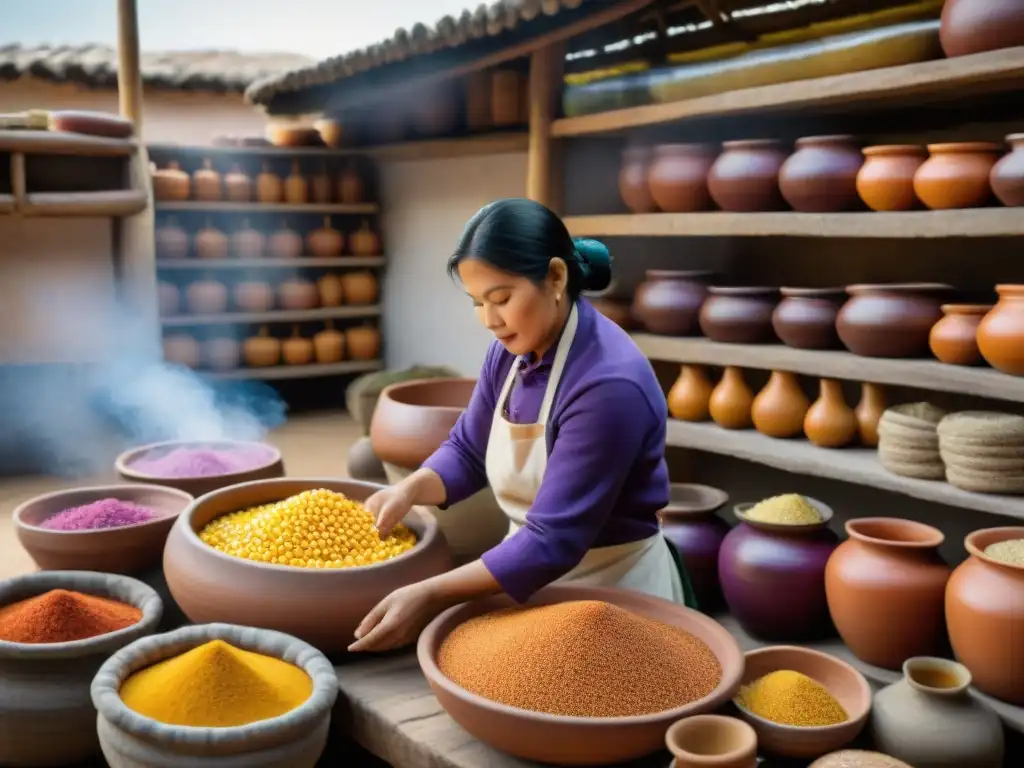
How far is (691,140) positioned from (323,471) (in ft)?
8.20

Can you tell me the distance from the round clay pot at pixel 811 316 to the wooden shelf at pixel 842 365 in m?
0.04

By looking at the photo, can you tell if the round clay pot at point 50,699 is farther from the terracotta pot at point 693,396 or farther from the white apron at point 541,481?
the terracotta pot at point 693,396

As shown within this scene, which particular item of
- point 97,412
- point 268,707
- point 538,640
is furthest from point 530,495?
point 97,412

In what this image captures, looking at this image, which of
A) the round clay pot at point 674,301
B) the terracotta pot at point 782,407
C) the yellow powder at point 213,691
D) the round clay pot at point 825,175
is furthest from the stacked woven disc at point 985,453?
the yellow powder at point 213,691

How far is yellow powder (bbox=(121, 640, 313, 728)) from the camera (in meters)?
1.74

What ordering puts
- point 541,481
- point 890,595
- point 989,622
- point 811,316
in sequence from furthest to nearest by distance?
point 811,316, point 890,595, point 989,622, point 541,481

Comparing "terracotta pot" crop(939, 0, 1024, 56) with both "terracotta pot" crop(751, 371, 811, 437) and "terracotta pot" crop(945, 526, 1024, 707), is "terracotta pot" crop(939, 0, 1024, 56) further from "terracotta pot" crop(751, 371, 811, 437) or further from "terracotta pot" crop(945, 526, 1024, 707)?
"terracotta pot" crop(945, 526, 1024, 707)

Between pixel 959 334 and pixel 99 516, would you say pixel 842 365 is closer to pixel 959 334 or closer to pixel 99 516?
pixel 959 334

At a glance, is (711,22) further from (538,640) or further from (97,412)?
(97,412)

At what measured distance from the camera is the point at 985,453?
2.58 metres

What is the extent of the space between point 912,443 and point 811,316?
1.92 feet

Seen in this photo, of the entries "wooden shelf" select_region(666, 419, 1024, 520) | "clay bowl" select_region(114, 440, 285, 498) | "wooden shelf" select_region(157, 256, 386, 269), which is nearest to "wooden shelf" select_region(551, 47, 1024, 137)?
"wooden shelf" select_region(666, 419, 1024, 520)

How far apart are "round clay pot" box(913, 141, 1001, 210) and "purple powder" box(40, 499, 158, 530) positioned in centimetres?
235

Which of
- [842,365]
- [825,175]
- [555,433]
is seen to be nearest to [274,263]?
[825,175]
